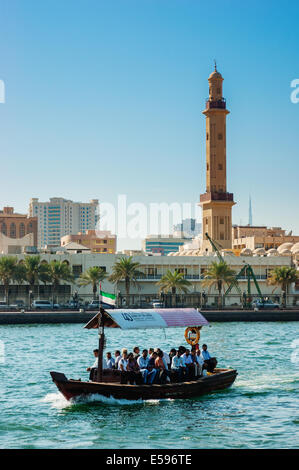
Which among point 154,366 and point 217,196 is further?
point 217,196

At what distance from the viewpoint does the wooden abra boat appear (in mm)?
29953

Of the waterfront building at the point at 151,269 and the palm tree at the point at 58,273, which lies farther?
the waterfront building at the point at 151,269

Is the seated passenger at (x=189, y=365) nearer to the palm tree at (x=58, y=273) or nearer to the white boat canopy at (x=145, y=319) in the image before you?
the white boat canopy at (x=145, y=319)

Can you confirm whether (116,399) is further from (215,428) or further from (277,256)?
(277,256)

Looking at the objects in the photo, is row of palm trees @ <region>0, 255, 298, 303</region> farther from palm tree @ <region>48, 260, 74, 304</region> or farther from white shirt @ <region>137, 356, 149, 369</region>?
white shirt @ <region>137, 356, 149, 369</region>

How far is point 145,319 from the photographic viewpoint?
3234cm

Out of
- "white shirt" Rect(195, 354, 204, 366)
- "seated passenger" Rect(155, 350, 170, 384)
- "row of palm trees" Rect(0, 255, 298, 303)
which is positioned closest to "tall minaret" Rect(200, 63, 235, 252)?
"row of palm trees" Rect(0, 255, 298, 303)

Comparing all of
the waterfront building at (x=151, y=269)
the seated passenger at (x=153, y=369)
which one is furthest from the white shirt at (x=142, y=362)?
the waterfront building at (x=151, y=269)

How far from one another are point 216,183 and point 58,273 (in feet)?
140

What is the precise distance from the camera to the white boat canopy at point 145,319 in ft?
103

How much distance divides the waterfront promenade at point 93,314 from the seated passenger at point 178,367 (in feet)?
160

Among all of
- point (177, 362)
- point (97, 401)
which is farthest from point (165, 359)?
point (97, 401)

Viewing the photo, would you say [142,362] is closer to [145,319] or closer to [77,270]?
[145,319]
